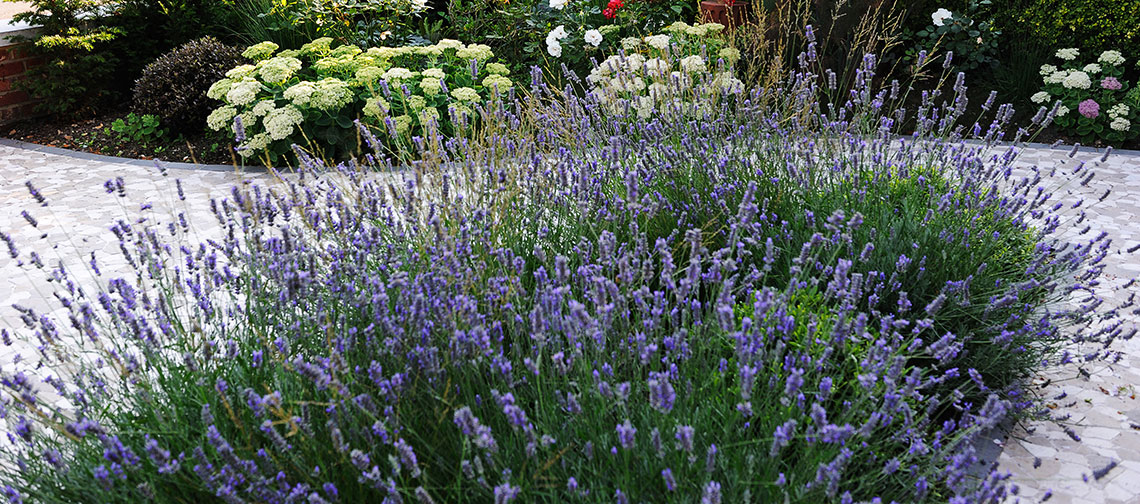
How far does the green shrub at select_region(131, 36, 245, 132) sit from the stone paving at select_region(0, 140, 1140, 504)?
23.2 inches

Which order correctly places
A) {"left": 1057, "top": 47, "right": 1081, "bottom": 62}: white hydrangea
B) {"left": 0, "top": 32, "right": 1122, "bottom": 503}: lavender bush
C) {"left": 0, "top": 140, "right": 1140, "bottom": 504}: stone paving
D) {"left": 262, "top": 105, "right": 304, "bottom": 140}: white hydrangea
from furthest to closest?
1. {"left": 1057, "top": 47, "right": 1081, "bottom": 62}: white hydrangea
2. {"left": 262, "top": 105, "right": 304, "bottom": 140}: white hydrangea
3. {"left": 0, "top": 140, "right": 1140, "bottom": 504}: stone paving
4. {"left": 0, "top": 32, "right": 1122, "bottom": 503}: lavender bush

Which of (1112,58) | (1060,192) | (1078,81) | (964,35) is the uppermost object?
(964,35)

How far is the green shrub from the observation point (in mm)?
6484

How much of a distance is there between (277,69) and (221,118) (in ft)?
1.59

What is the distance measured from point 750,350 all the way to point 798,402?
21cm

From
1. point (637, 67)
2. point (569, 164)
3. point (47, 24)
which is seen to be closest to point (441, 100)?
point (637, 67)

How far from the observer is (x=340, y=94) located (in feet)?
18.2

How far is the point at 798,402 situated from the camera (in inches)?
77.7

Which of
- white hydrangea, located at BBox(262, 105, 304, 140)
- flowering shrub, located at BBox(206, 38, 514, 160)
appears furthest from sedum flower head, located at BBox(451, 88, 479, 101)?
white hydrangea, located at BBox(262, 105, 304, 140)

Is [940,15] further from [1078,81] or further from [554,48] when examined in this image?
[554,48]

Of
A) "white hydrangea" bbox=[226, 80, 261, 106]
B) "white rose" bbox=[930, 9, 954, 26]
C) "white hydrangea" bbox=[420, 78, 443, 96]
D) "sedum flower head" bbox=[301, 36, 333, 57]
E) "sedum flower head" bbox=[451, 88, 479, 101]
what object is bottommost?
"sedum flower head" bbox=[451, 88, 479, 101]

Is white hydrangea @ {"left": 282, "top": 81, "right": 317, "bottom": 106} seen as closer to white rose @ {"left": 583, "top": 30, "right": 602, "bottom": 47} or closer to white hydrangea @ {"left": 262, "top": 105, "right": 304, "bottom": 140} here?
white hydrangea @ {"left": 262, "top": 105, "right": 304, "bottom": 140}

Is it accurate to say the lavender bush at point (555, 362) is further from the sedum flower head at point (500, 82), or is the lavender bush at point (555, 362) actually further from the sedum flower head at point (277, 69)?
the sedum flower head at point (277, 69)

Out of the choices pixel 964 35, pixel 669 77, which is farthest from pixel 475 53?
pixel 964 35
